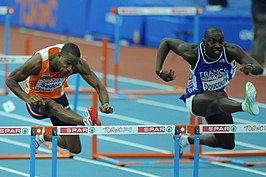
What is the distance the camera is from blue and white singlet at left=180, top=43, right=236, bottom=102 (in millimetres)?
11789

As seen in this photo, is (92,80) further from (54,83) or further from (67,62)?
(67,62)

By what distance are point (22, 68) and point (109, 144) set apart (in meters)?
3.65

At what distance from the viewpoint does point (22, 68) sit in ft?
36.4

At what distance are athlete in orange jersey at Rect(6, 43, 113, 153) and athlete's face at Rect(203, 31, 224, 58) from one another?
1380mm

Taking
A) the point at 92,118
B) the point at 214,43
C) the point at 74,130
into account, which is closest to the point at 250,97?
the point at 214,43

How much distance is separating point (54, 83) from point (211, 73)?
1.94m

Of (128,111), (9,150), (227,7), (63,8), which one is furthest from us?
(63,8)

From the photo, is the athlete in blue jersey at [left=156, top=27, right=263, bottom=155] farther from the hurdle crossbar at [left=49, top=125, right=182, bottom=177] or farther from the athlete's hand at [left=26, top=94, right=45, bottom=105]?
the athlete's hand at [left=26, top=94, right=45, bottom=105]

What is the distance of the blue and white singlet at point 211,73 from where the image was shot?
11789 millimetres

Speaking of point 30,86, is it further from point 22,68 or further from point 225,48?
point 225,48

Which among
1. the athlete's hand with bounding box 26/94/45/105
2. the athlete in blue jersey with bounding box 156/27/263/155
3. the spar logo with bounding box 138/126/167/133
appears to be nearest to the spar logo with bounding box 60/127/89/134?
the spar logo with bounding box 138/126/167/133

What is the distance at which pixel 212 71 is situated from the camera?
11.8 meters

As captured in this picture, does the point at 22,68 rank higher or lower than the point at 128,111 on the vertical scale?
higher

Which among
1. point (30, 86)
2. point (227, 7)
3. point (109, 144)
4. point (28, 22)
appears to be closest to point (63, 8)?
point (28, 22)
